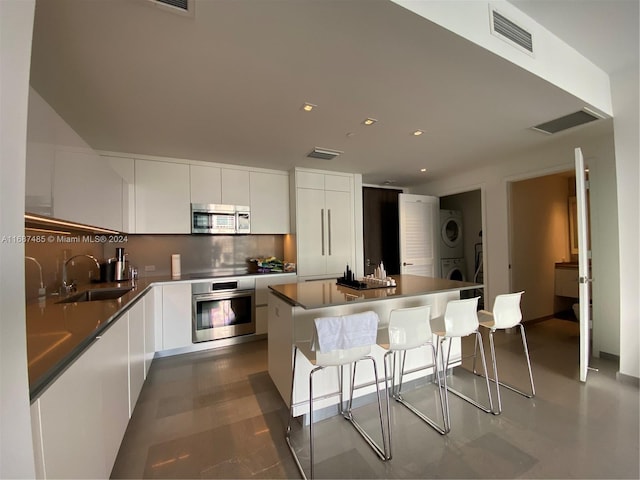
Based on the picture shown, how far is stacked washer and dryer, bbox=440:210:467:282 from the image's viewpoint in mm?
4988

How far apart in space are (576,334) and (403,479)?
362cm

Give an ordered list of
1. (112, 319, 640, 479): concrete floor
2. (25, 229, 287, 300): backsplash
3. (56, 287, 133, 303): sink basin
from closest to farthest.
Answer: (112, 319, 640, 479): concrete floor → (25, 229, 287, 300): backsplash → (56, 287, 133, 303): sink basin

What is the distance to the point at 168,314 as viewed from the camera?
301cm

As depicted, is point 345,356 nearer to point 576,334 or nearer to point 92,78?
point 92,78

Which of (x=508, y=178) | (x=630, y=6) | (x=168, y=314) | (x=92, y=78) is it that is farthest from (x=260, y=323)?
(x=630, y=6)

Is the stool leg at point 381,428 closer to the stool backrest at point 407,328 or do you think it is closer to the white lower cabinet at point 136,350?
the stool backrest at point 407,328

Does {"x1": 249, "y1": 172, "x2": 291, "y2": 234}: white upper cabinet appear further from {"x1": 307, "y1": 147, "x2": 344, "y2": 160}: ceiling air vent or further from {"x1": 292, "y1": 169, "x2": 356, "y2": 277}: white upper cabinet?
{"x1": 307, "y1": 147, "x2": 344, "y2": 160}: ceiling air vent

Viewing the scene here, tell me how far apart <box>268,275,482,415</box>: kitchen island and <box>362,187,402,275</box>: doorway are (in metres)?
2.13

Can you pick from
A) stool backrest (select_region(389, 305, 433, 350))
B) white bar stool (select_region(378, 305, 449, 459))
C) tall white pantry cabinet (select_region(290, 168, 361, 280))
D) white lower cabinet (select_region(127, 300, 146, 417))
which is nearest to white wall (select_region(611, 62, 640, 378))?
white bar stool (select_region(378, 305, 449, 459))

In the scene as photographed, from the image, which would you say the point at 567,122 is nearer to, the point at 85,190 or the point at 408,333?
the point at 408,333

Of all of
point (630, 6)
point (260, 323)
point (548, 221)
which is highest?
point (630, 6)

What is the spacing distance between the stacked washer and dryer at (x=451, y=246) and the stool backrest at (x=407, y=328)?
349cm

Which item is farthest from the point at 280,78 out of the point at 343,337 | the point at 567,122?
the point at 567,122

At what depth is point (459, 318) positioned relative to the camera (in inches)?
76.5
